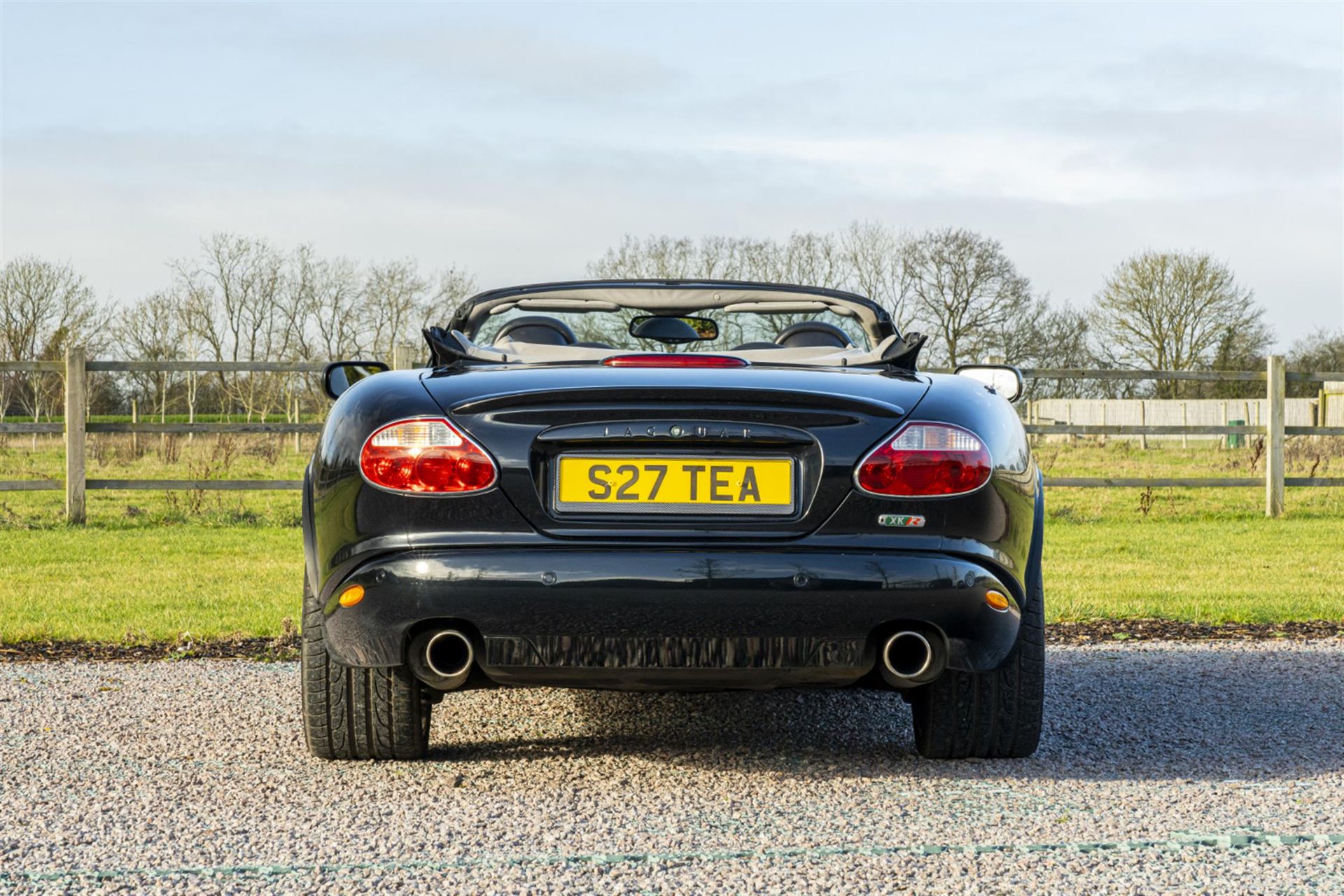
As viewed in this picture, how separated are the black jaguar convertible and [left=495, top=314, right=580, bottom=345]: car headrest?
1028 millimetres

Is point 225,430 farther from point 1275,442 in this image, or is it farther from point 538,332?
point 1275,442

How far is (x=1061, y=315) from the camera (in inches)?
1649

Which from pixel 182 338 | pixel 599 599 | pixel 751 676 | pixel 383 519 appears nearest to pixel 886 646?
pixel 751 676

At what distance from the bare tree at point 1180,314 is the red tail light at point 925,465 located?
127 feet

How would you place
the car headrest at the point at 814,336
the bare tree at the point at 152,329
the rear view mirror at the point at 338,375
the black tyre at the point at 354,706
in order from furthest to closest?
the bare tree at the point at 152,329 < the car headrest at the point at 814,336 < the rear view mirror at the point at 338,375 < the black tyre at the point at 354,706

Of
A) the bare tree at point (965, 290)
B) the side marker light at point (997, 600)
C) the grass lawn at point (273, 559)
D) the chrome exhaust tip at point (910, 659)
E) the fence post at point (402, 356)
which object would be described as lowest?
the grass lawn at point (273, 559)

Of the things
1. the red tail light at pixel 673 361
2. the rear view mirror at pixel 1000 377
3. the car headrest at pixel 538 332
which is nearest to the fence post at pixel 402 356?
the car headrest at pixel 538 332

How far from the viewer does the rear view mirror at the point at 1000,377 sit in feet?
13.1

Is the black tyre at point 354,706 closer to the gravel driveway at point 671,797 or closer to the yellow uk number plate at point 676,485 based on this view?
the gravel driveway at point 671,797

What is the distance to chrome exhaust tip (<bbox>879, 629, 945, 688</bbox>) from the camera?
3.05 meters

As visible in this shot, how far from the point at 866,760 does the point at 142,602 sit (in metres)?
4.83

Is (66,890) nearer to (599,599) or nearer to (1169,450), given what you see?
(599,599)

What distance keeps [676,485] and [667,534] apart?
11 cm

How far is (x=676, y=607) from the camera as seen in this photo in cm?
297
